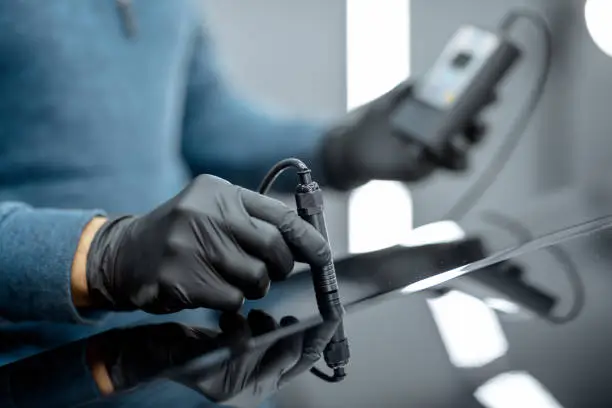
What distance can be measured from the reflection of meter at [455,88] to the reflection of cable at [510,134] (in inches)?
9.7

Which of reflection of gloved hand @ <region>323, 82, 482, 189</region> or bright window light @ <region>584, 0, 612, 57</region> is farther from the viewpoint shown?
bright window light @ <region>584, 0, 612, 57</region>

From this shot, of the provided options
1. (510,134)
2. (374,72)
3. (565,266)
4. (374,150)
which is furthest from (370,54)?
(565,266)

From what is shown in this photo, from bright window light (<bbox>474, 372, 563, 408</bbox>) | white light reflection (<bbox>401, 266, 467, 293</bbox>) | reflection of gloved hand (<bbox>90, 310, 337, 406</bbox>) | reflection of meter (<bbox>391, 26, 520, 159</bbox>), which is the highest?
reflection of meter (<bbox>391, 26, 520, 159</bbox>)

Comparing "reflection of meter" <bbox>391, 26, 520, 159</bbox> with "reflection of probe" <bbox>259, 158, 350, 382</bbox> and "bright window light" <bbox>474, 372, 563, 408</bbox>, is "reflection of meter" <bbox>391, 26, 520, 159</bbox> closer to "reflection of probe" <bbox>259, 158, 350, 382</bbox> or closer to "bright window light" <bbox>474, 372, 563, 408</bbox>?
"reflection of probe" <bbox>259, 158, 350, 382</bbox>

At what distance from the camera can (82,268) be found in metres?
0.62

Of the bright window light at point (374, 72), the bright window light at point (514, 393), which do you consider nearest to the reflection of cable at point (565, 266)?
the bright window light at point (514, 393)

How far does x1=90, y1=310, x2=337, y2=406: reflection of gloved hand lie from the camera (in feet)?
1.48

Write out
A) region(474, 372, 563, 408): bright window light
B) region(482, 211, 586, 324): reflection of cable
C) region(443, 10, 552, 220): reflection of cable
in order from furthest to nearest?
region(443, 10, 552, 220): reflection of cable < region(482, 211, 586, 324): reflection of cable < region(474, 372, 563, 408): bright window light

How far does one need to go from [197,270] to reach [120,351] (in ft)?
0.29

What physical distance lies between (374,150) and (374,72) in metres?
0.16

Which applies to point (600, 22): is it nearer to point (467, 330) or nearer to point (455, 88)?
point (455, 88)

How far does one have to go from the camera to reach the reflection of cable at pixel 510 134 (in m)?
1.27

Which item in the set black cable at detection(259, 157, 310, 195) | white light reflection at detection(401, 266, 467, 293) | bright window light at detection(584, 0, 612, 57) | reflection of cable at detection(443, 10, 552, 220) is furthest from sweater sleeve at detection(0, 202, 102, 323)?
bright window light at detection(584, 0, 612, 57)

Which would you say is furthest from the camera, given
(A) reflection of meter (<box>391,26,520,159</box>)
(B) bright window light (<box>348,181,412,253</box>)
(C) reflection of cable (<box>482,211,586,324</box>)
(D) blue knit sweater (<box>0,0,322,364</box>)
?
(B) bright window light (<box>348,181,412,253</box>)
